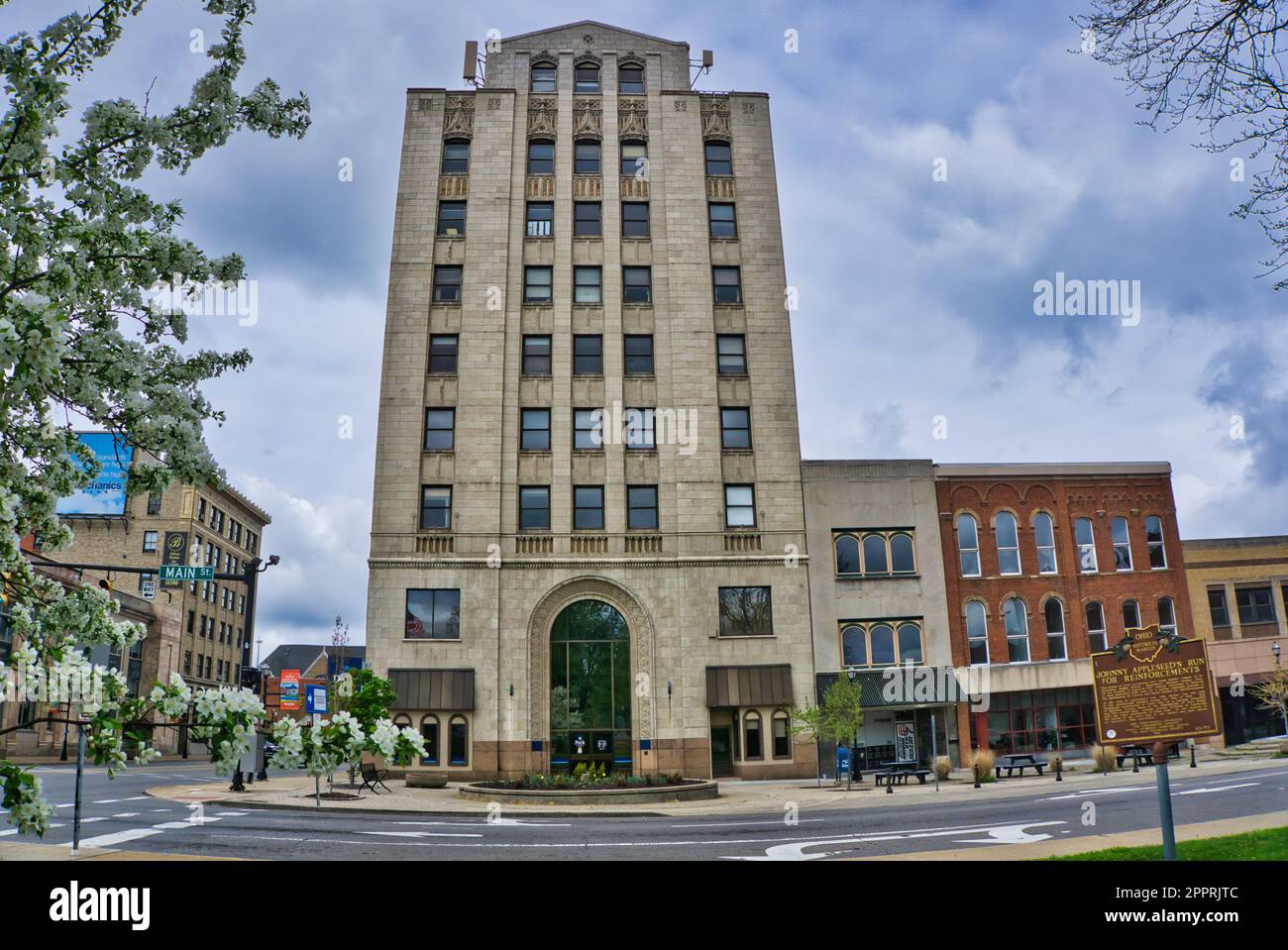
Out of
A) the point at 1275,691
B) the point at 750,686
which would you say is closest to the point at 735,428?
the point at 750,686

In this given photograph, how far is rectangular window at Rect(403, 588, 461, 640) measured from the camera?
3612 cm

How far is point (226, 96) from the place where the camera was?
5.74 m

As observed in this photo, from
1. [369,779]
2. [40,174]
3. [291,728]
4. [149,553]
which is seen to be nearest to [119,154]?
[40,174]

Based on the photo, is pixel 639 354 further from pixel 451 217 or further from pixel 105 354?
pixel 105 354

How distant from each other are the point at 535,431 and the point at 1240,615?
36.2 metres

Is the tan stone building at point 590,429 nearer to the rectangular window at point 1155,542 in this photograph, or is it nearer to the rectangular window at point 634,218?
the rectangular window at point 634,218

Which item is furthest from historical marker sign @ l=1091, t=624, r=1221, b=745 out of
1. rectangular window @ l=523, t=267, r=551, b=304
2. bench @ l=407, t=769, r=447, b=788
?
rectangular window @ l=523, t=267, r=551, b=304

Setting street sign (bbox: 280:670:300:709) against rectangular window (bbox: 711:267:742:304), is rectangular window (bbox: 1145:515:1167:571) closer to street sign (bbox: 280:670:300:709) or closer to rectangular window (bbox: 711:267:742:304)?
rectangular window (bbox: 711:267:742:304)

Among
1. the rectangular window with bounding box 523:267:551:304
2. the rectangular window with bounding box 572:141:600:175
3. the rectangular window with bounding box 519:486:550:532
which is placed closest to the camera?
the rectangular window with bounding box 519:486:550:532

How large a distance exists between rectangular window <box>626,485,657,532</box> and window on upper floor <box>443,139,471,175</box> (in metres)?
17.2

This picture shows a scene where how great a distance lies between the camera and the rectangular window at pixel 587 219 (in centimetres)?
4166

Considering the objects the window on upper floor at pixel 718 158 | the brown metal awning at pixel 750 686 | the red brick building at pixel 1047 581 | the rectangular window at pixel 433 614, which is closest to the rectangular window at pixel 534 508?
the rectangular window at pixel 433 614

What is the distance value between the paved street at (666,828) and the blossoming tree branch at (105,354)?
1042 cm
